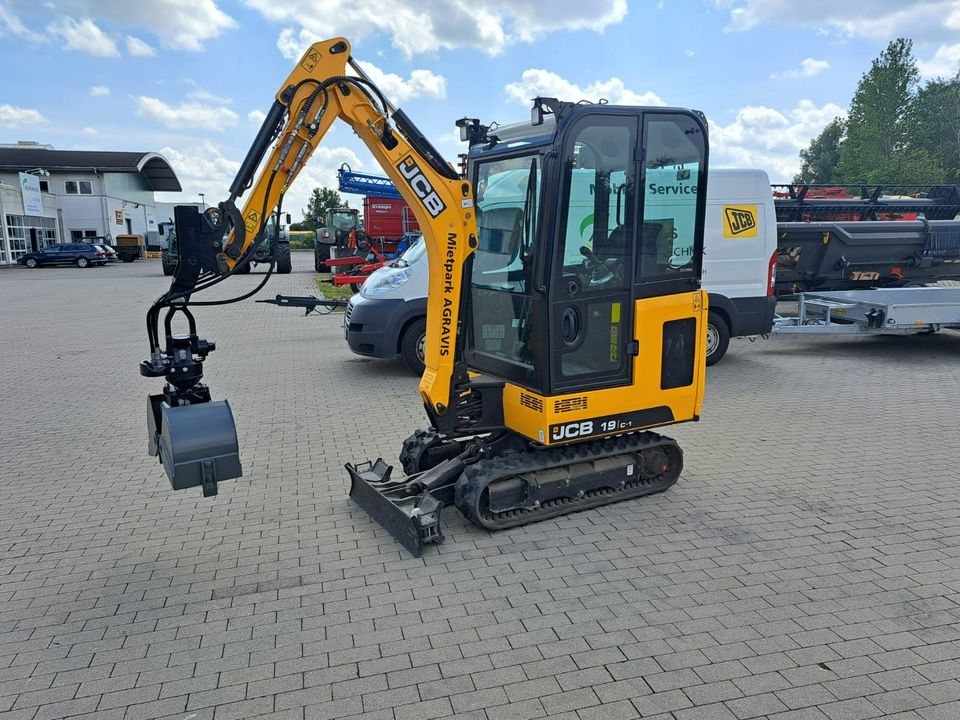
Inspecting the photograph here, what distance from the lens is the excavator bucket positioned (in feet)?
12.6

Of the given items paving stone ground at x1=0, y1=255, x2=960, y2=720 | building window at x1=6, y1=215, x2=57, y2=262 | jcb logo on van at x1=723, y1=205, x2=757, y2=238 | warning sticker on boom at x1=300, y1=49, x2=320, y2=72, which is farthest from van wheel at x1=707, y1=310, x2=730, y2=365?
building window at x1=6, y1=215, x2=57, y2=262

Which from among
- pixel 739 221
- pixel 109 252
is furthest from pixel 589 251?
pixel 109 252

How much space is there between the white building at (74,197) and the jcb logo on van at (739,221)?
41165 mm

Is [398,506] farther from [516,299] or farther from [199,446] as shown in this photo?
[516,299]

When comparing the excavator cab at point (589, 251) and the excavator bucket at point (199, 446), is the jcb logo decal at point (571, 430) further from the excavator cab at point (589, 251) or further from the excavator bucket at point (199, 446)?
the excavator bucket at point (199, 446)

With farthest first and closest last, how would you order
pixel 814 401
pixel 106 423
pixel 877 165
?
pixel 877 165, pixel 814 401, pixel 106 423

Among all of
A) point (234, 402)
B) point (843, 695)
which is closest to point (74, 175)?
point (234, 402)

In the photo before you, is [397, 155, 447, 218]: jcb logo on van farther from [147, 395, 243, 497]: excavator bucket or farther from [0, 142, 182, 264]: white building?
[0, 142, 182, 264]: white building

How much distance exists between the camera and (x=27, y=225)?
42.3 m

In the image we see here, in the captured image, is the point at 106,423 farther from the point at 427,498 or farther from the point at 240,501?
the point at 427,498

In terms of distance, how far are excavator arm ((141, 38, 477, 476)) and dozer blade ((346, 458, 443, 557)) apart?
3.90 feet

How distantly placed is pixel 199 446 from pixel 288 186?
5.64ft

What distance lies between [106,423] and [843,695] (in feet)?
24.2

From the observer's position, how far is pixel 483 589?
3.98 metres
